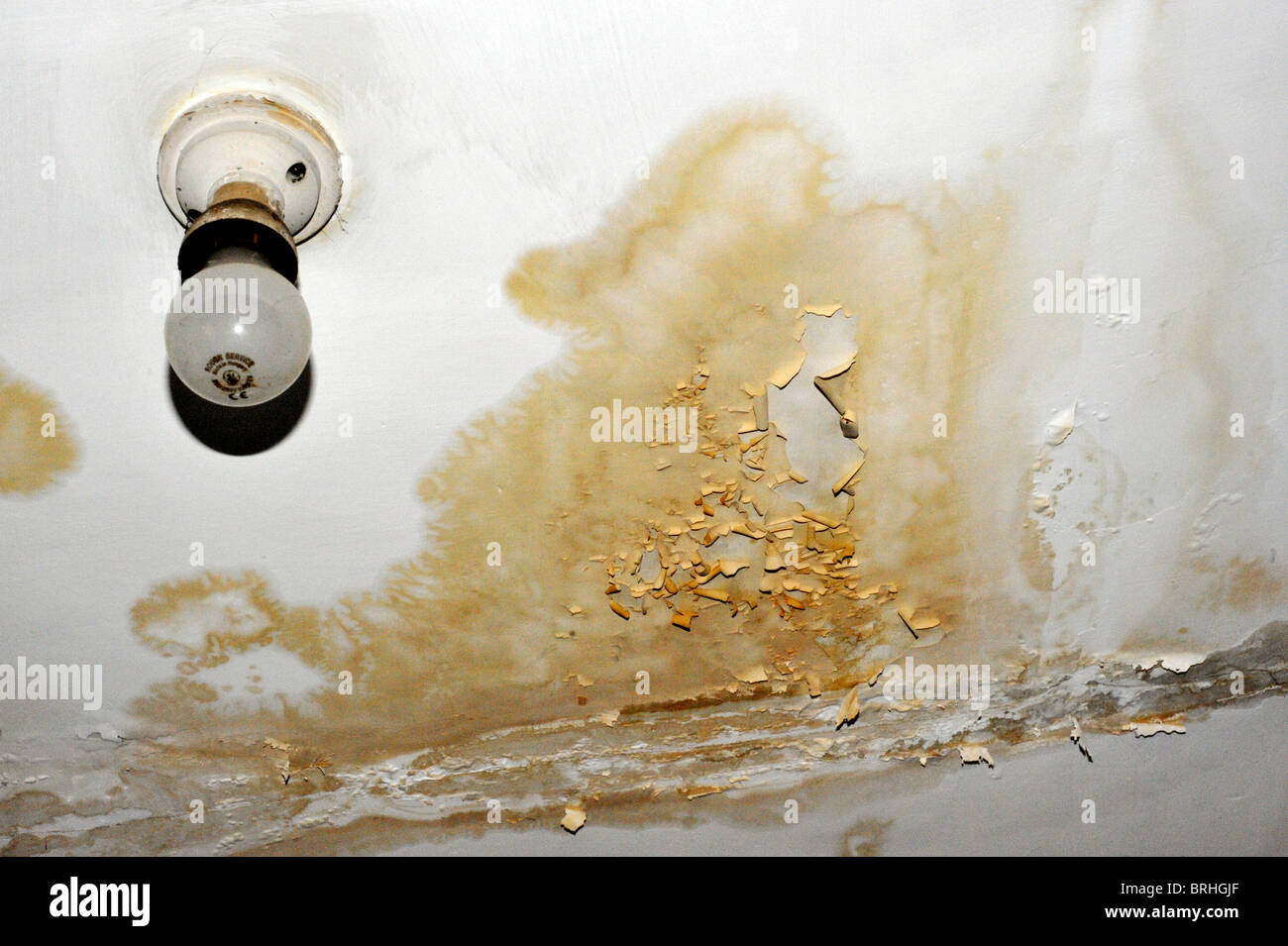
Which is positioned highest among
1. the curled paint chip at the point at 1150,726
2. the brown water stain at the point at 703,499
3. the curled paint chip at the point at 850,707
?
the brown water stain at the point at 703,499

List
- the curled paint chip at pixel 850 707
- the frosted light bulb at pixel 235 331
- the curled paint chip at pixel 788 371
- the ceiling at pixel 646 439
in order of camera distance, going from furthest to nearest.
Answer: the curled paint chip at pixel 850 707
the curled paint chip at pixel 788 371
the ceiling at pixel 646 439
the frosted light bulb at pixel 235 331

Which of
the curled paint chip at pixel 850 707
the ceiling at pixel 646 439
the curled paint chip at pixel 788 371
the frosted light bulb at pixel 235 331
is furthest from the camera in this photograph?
the curled paint chip at pixel 850 707

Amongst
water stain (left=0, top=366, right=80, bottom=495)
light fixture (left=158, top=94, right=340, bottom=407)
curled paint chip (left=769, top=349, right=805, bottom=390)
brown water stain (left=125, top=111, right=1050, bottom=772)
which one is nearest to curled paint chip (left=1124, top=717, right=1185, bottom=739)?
brown water stain (left=125, top=111, right=1050, bottom=772)

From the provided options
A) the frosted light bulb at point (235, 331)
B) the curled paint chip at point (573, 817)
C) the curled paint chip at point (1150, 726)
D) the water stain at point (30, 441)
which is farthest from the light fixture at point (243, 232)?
the curled paint chip at point (1150, 726)

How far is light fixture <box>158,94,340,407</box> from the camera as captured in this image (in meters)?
0.64

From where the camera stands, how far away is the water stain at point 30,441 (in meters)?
Result: 0.83

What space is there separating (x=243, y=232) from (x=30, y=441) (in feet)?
1.17

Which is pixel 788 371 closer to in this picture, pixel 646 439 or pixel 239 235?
pixel 646 439

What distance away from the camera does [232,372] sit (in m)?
0.65

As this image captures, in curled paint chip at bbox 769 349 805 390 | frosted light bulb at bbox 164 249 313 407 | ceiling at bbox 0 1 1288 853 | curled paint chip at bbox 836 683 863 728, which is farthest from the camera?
curled paint chip at bbox 836 683 863 728

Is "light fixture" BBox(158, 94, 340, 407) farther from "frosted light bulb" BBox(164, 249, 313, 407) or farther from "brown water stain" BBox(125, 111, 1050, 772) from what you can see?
"brown water stain" BBox(125, 111, 1050, 772)

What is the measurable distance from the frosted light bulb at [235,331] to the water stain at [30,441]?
29 cm

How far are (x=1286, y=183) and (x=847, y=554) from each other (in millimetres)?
567

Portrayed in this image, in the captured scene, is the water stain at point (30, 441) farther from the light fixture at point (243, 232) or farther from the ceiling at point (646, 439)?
the light fixture at point (243, 232)
